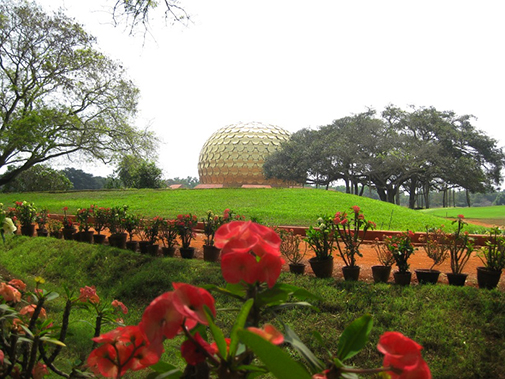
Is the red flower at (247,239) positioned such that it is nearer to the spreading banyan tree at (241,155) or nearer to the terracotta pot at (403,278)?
the terracotta pot at (403,278)

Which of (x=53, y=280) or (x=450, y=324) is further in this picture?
(x=53, y=280)

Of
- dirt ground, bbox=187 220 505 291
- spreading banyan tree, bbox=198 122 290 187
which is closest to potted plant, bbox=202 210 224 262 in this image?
dirt ground, bbox=187 220 505 291

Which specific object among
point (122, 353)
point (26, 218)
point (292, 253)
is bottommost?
point (292, 253)

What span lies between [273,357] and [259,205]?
12.7m

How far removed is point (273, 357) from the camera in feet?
1.79

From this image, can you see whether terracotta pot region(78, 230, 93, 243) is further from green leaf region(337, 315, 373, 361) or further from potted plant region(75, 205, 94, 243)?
green leaf region(337, 315, 373, 361)

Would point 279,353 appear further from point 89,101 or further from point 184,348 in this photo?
point 89,101

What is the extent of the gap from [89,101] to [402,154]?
52.3 ft

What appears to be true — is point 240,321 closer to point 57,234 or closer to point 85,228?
point 85,228

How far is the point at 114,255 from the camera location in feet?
21.7

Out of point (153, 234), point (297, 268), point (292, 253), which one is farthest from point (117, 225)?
point (297, 268)

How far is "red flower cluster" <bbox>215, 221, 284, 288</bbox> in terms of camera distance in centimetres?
66

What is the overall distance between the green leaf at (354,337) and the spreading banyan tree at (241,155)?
2996 centimetres

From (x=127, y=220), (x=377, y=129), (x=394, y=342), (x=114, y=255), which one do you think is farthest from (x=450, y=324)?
(x=377, y=129)
